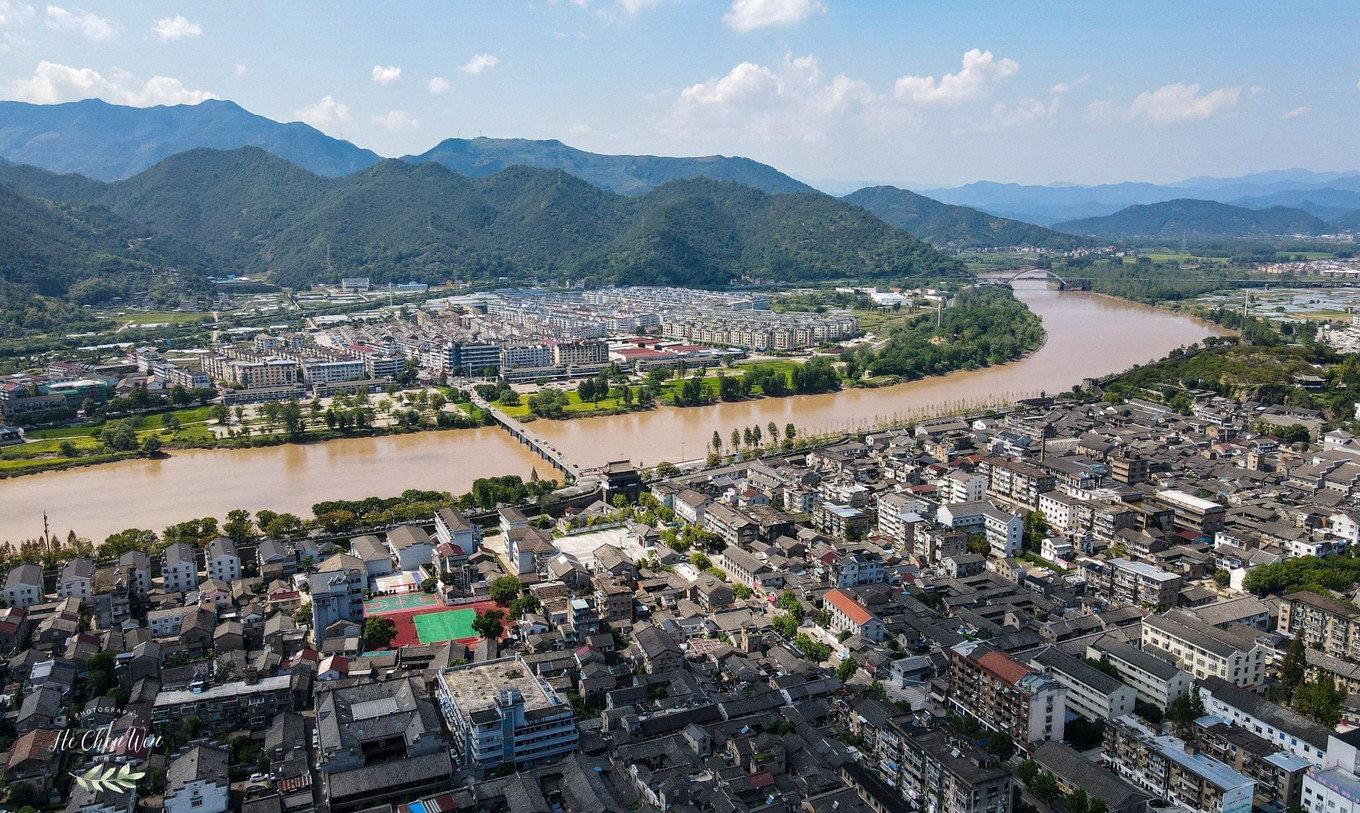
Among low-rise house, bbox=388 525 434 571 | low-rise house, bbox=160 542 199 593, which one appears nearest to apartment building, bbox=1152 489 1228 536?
low-rise house, bbox=388 525 434 571

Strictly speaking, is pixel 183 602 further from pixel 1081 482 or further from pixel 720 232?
pixel 720 232

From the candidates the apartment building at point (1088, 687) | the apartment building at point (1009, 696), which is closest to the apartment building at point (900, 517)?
the apartment building at point (1088, 687)

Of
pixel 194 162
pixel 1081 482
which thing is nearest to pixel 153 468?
pixel 1081 482

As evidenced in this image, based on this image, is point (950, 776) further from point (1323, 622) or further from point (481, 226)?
point (481, 226)

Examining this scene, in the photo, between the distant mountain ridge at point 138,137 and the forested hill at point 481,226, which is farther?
the distant mountain ridge at point 138,137

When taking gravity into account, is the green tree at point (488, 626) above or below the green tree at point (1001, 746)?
above

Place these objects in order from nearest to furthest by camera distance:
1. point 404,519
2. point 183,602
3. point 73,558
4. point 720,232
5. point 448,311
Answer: point 183,602, point 73,558, point 404,519, point 448,311, point 720,232

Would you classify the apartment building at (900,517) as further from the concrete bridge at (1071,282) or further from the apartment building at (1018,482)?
the concrete bridge at (1071,282)
